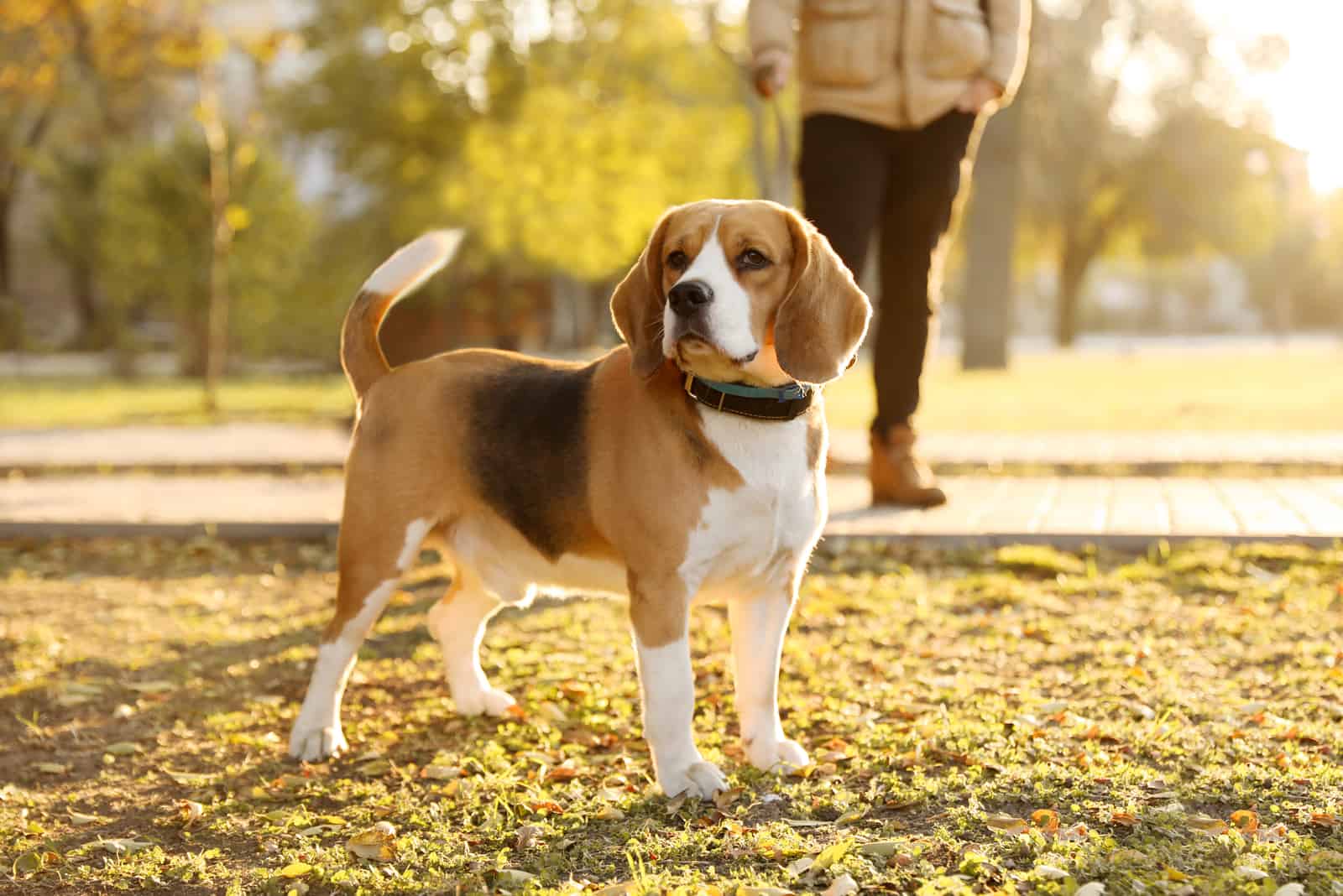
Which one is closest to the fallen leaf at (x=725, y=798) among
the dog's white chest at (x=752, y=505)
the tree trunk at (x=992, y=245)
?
the dog's white chest at (x=752, y=505)

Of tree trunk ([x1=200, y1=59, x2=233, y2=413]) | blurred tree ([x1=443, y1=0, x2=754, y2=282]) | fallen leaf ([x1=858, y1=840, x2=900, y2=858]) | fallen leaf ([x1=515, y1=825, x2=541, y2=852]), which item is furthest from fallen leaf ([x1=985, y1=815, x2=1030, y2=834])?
blurred tree ([x1=443, y1=0, x2=754, y2=282])

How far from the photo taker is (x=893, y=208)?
6.80 meters

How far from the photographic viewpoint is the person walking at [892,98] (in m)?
6.39

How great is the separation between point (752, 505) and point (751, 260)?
0.63 m

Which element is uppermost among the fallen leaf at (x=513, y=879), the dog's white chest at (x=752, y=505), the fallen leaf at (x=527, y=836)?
the dog's white chest at (x=752, y=505)

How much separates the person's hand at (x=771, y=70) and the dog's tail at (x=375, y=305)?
220 cm

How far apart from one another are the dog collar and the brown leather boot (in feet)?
12.3

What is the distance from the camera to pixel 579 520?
380 cm

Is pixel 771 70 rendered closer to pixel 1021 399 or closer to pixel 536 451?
pixel 536 451

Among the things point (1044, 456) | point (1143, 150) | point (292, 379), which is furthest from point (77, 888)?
point (1143, 150)

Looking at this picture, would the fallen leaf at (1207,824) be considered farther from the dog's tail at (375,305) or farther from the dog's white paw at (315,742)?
the dog's tail at (375,305)

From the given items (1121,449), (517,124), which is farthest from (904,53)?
(517,124)

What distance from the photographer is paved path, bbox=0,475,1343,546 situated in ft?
22.2

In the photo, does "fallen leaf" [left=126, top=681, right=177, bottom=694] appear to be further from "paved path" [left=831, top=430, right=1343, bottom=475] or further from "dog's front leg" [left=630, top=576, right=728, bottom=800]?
"paved path" [left=831, top=430, right=1343, bottom=475]
